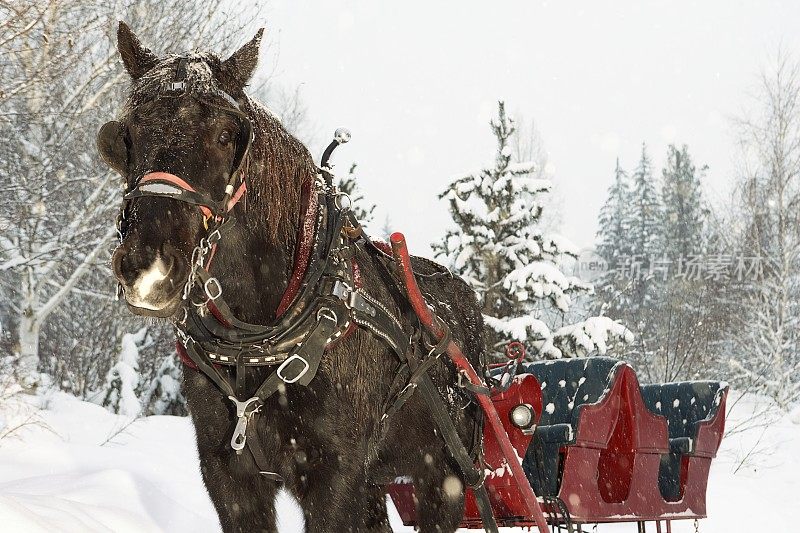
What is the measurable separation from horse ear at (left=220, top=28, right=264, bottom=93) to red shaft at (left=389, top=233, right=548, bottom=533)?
86cm

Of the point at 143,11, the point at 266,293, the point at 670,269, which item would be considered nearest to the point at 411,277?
the point at 266,293

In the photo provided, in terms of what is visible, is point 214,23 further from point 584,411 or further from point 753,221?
point 753,221

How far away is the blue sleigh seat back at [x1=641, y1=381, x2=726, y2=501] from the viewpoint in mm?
5281

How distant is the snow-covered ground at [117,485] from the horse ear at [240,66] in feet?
5.72

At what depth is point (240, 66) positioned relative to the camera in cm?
255

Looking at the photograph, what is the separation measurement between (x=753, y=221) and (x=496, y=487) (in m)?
19.9

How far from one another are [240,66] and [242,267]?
62 cm

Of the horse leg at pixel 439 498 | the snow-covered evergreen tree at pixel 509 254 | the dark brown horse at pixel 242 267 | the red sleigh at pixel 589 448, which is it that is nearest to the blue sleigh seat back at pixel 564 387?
the red sleigh at pixel 589 448

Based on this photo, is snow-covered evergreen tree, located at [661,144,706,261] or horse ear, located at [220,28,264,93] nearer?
horse ear, located at [220,28,264,93]

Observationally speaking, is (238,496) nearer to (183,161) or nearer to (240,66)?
(183,161)

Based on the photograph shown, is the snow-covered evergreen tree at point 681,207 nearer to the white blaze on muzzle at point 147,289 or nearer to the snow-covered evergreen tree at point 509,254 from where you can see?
the snow-covered evergreen tree at point 509,254

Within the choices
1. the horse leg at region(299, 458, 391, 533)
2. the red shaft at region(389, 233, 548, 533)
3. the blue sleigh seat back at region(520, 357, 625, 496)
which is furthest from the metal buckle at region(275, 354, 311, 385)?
the blue sleigh seat back at region(520, 357, 625, 496)

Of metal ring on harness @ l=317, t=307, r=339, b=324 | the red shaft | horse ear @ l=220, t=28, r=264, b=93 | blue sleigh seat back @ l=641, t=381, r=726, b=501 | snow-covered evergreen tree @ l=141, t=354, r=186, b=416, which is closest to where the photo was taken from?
horse ear @ l=220, t=28, r=264, b=93

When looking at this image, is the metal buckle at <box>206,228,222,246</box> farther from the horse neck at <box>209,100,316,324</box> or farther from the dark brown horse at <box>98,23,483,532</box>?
the horse neck at <box>209,100,316,324</box>
